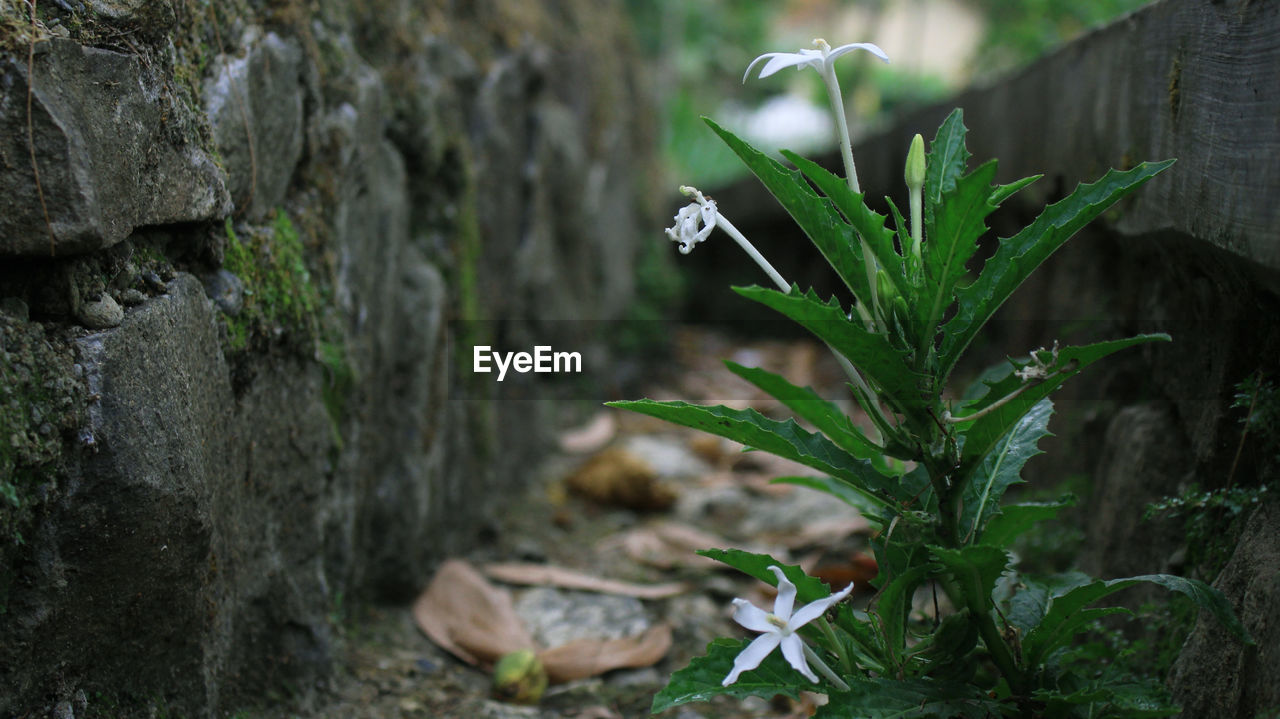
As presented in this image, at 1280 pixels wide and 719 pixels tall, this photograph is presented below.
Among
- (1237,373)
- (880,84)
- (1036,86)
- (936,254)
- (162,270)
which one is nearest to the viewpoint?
(936,254)

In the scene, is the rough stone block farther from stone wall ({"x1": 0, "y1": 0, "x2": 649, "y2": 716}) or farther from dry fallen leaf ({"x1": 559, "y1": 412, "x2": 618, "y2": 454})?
dry fallen leaf ({"x1": 559, "y1": 412, "x2": 618, "y2": 454})

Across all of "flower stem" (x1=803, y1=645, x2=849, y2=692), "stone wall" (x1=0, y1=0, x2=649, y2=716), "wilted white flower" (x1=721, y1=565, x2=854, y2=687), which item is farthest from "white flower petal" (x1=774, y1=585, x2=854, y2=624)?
"stone wall" (x1=0, y1=0, x2=649, y2=716)

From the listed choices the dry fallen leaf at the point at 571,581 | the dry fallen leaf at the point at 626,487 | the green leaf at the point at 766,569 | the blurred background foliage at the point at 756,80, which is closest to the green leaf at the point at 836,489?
the green leaf at the point at 766,569

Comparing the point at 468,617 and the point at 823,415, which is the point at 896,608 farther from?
the point at 468,617

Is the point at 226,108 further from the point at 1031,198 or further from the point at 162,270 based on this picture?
the point at 1031,198

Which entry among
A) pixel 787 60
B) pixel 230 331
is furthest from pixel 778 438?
pixel 230 331

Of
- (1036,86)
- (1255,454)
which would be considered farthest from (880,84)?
(1255,454)
